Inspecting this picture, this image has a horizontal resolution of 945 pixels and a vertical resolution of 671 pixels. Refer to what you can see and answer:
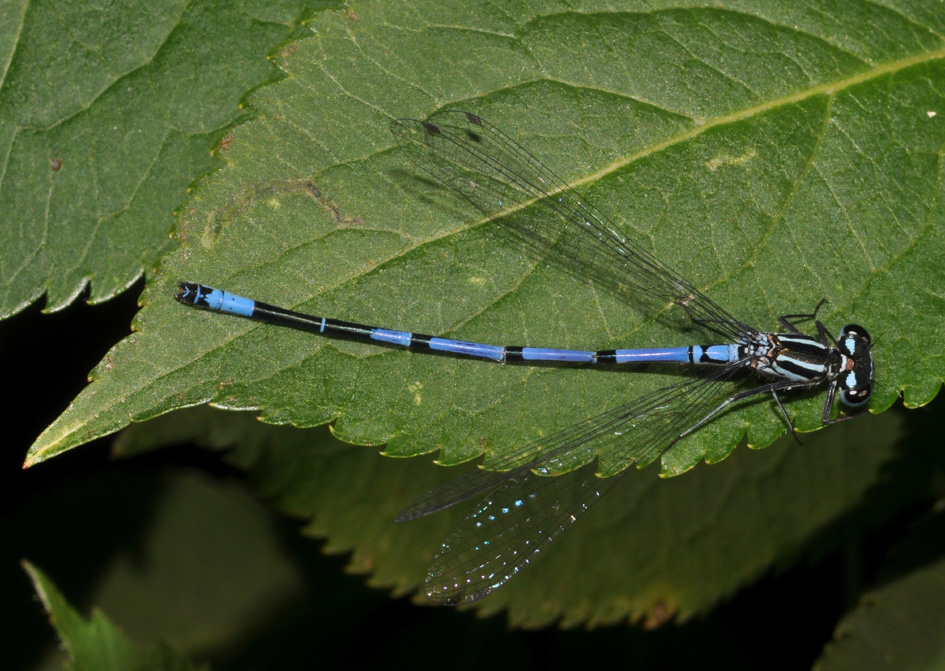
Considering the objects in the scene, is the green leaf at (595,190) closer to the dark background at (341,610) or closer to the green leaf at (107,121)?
the green leaf at (107,121)

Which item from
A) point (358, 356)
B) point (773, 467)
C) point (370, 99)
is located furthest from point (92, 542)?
point (773, 467)

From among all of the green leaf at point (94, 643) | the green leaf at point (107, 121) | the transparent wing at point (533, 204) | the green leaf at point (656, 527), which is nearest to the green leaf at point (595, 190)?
the transparent wing at point (533, 204)

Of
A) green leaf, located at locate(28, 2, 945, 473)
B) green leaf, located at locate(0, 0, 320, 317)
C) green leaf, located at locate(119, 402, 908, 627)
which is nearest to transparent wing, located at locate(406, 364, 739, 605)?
green leaf, located at locate(28, 2, 945, 473)

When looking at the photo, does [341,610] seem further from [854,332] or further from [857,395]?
[854,332]

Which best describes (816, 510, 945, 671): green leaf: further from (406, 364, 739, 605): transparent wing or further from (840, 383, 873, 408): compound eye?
(406, 364, 739, 605): transparent wing

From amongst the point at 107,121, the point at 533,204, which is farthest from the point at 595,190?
the point at 107,121

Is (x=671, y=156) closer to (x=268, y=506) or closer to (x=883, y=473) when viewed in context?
(x=883, y=473)
